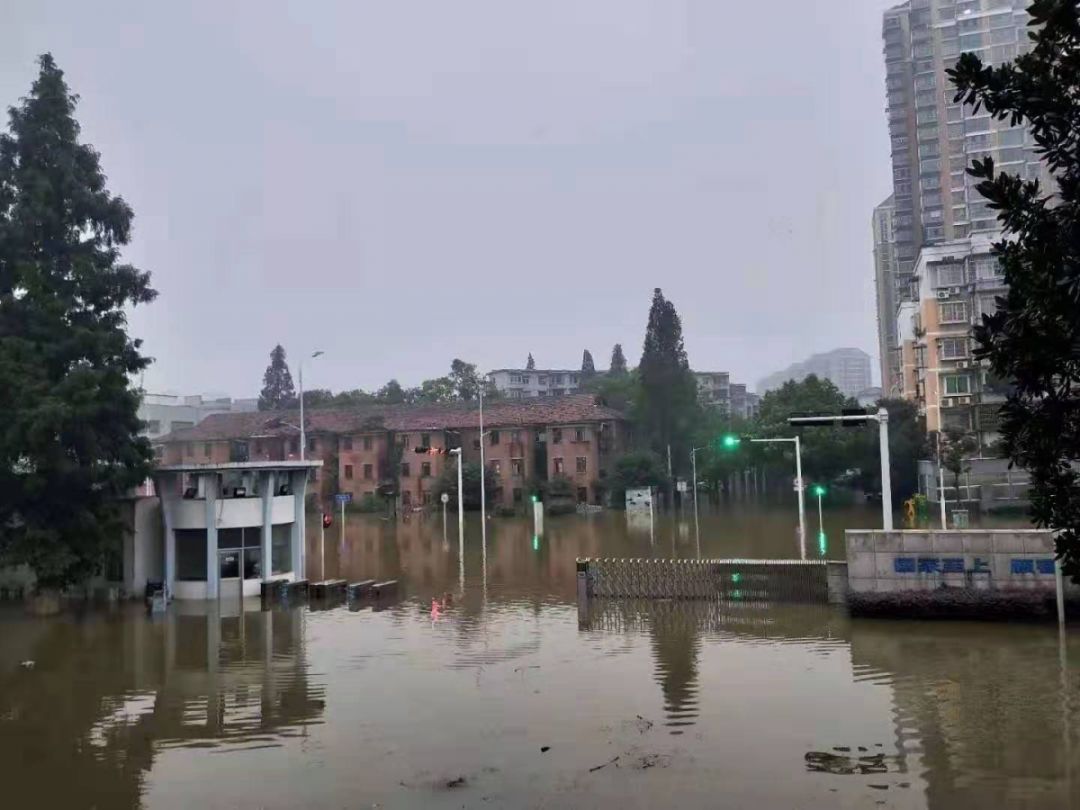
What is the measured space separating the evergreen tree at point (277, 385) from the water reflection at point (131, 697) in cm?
8733

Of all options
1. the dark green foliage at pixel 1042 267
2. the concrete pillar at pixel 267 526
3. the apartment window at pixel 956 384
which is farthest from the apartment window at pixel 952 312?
the dark green foliage at pixel 1042 267

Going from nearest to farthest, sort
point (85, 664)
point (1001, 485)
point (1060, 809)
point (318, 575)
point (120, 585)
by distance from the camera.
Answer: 1. point (1060, 809)
2. point (85, 664)
3. point (120, 585)
4. point (318, 575)
5. point (1001, 485)

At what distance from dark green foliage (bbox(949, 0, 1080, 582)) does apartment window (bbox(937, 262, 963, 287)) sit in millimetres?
58358

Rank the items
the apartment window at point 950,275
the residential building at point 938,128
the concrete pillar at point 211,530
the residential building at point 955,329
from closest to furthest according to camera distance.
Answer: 1. the concrete pillar at point 211,530
2. the residential building at point 955,329
3. the apartment window at point 950,275
4. the residential building at point 938,128

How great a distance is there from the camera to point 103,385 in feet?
88.0

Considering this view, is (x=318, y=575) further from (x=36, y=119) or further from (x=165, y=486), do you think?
(x=36, y=119)

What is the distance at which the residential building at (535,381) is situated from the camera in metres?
128

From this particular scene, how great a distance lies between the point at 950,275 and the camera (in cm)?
6159

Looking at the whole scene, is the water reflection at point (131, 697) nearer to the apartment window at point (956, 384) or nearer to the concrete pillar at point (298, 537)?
the concrete pillar at point (298, 537)

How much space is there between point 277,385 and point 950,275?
252ft

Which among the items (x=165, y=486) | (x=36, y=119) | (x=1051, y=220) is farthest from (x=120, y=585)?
(x=1051, y=220)

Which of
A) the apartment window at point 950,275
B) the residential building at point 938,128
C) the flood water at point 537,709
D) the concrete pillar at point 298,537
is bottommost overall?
the flood water at point 537,709

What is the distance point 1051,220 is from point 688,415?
68364 millimetres

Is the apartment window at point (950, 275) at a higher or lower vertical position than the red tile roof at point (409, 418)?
higher
